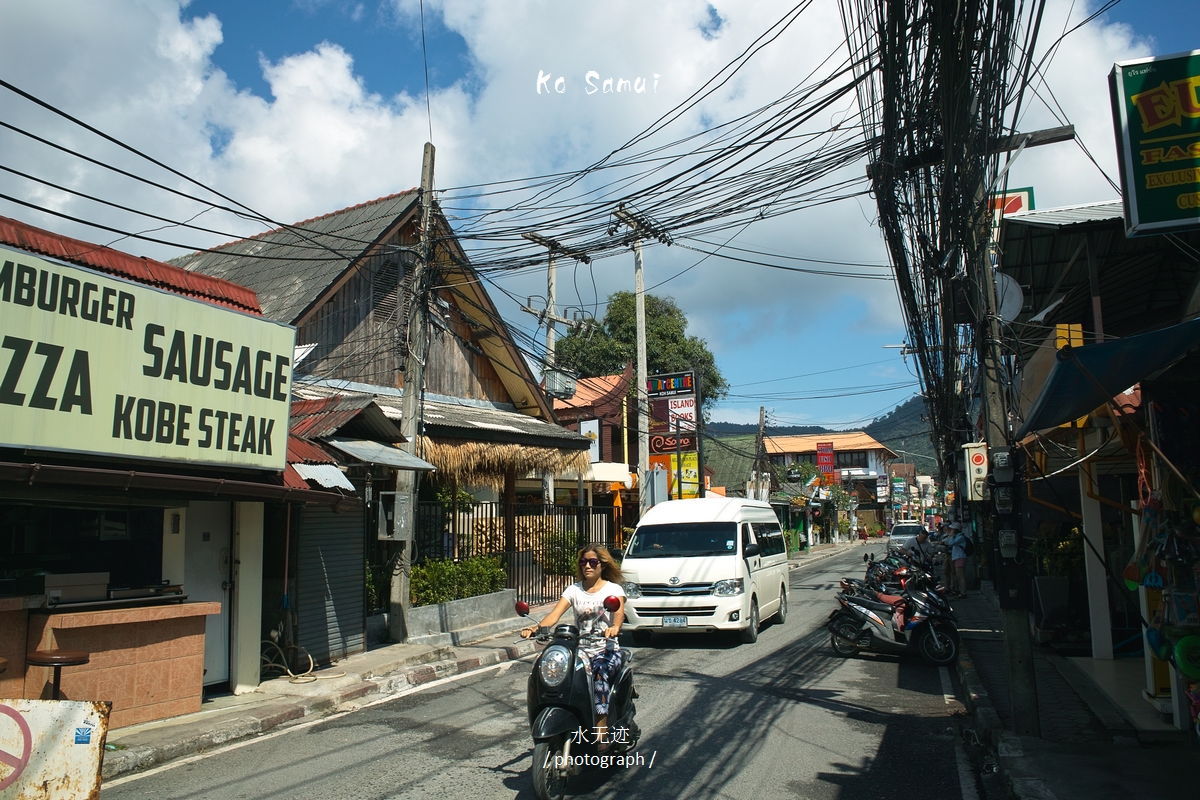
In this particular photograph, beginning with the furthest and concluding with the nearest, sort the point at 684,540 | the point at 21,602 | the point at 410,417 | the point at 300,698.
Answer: the point at 684,540 < the point at 410,417 < the point at 300,698 < the point at 21,602

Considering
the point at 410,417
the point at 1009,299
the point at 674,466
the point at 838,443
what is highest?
the point at 838,443

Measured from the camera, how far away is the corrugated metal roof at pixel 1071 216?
8.11 meters

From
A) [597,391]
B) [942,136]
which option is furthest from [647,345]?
[942,136]

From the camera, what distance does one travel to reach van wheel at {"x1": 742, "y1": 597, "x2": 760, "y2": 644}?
38.6 feet

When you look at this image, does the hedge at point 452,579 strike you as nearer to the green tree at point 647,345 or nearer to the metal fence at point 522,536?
the metal fence at point 522,536

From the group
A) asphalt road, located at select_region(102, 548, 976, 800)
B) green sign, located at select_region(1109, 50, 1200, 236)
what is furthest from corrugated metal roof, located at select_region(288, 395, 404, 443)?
green sign, located at select_region(1109, 50, 1200, 236)

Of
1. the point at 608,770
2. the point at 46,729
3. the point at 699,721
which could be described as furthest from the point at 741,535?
the point at 46,729

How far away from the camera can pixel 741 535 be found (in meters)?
12.2

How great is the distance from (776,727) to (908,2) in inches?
226

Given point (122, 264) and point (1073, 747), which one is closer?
point (1073, 747)

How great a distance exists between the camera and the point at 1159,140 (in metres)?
5.51

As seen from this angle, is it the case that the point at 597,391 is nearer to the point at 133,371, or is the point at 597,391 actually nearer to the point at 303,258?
the point at 303,258

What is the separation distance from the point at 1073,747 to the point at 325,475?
7.90 metres

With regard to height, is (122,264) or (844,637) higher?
(122,264)
